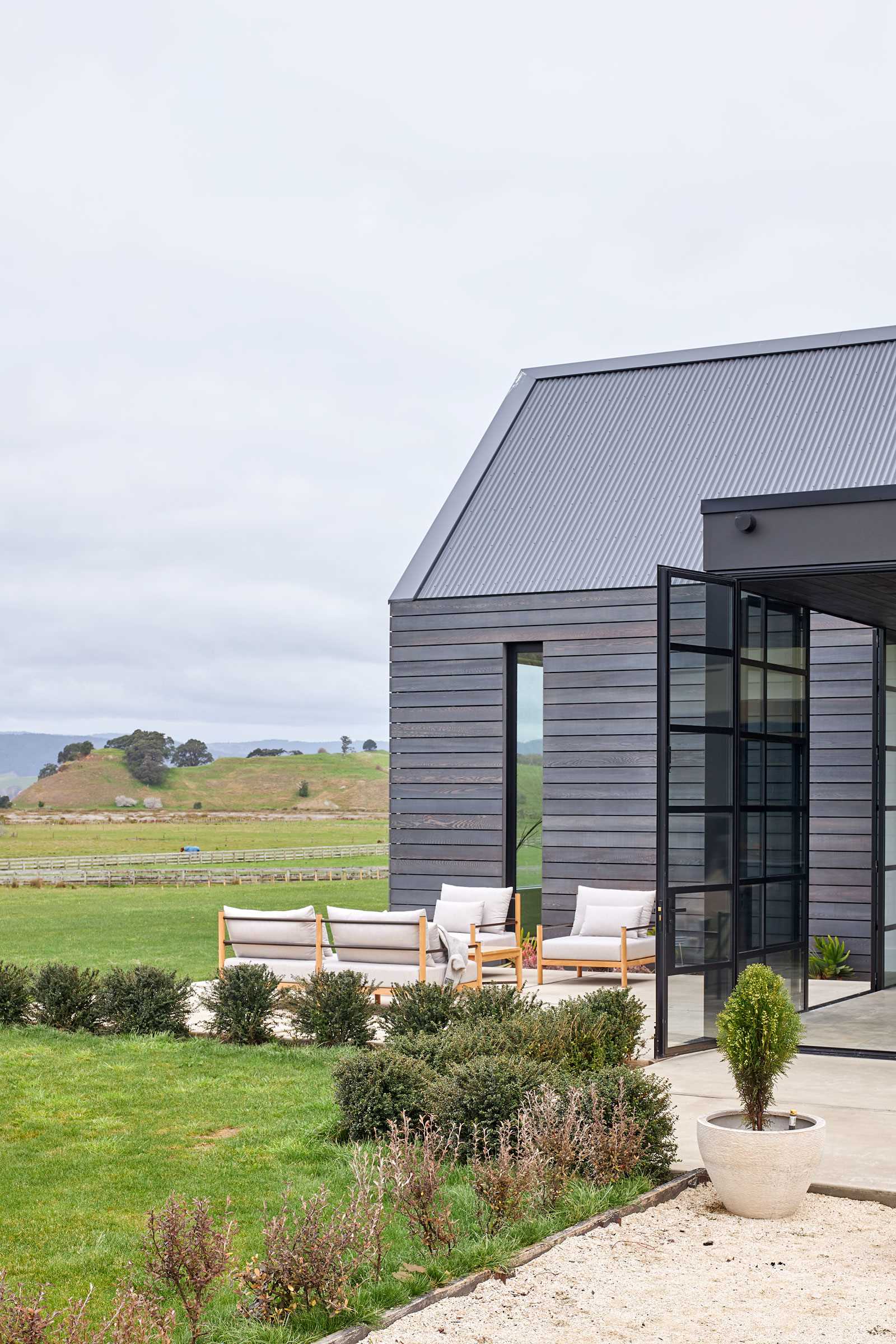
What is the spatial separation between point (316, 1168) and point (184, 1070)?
2.38 m

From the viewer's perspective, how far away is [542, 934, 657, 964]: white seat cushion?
11.7 meters

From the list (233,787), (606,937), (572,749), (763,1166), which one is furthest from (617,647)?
(233,787)

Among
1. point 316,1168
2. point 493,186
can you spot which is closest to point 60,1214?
point 316,1168

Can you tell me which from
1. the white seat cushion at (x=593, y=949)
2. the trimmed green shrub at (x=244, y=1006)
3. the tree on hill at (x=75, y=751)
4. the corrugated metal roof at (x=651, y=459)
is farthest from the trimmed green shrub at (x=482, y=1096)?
the tree on hill at (x=75, y=751)

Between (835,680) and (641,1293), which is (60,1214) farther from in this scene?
(835,680)

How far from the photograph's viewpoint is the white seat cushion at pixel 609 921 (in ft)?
40.2

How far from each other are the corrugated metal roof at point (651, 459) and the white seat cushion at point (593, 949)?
11.3 ft

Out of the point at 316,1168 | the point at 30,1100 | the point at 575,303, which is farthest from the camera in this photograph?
the point at 575,303

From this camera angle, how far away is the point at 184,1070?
780cm

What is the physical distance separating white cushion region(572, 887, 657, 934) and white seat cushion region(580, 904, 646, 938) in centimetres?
6

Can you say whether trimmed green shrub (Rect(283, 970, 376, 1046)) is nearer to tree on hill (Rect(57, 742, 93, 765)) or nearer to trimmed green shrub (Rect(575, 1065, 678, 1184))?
trimmed green shrub (Rect(575, 1065, 678, 1184))

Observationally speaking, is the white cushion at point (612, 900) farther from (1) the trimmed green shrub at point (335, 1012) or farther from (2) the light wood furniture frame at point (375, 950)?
(1) the trimmed green shrub at point (335, 1012)

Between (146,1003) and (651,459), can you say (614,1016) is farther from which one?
(651,459)

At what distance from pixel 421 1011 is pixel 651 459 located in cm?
845
